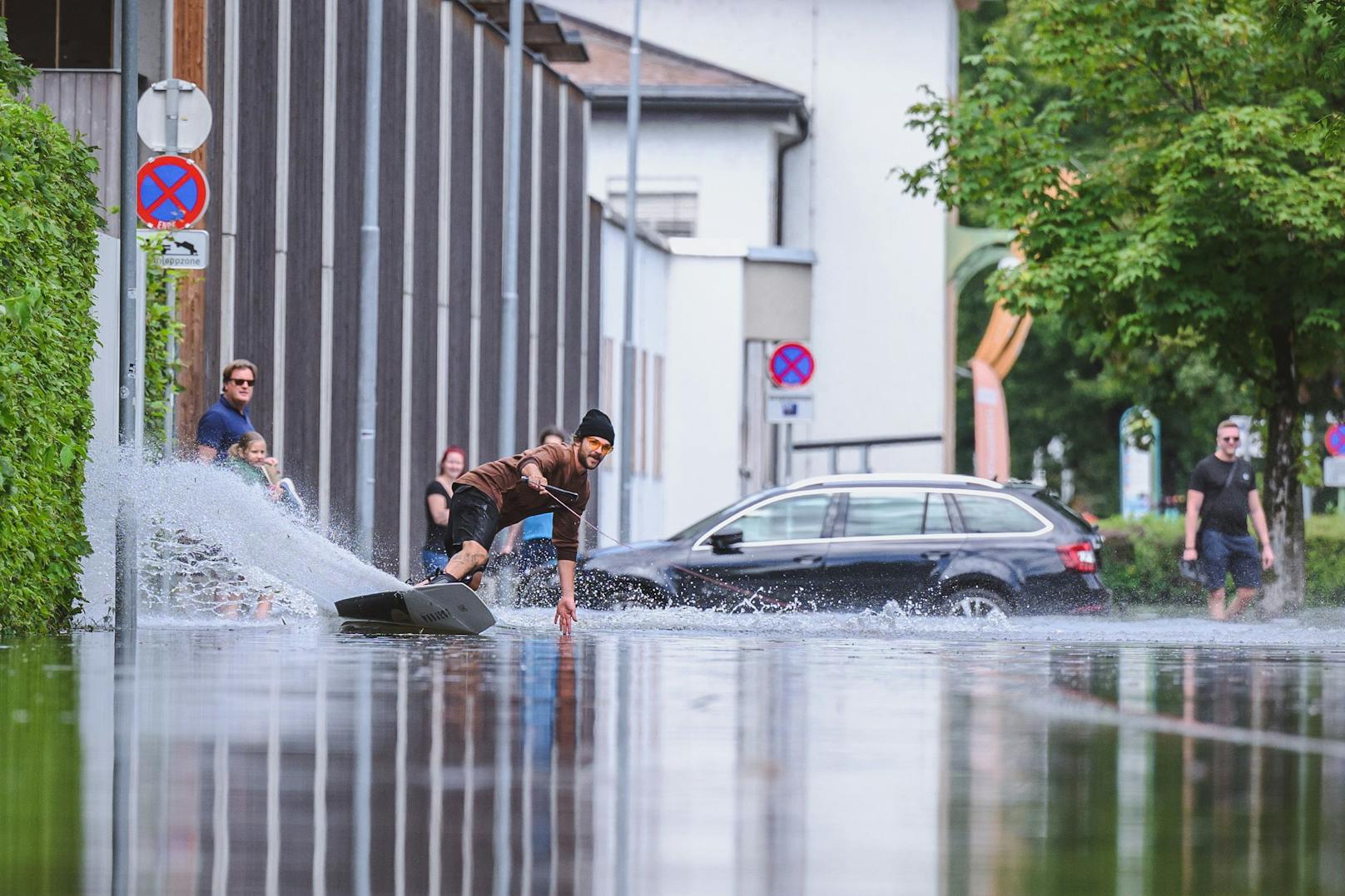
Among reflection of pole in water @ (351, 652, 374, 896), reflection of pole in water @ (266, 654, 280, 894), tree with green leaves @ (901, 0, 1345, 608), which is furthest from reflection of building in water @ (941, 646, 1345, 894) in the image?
tree with green leaves @ (901, 0, 1345, 608)

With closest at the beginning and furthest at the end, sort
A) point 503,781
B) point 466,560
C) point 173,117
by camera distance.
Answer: point 503,781 → point 466,560 → point 173,117

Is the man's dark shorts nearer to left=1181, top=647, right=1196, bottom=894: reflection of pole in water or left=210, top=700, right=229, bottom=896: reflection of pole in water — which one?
left=1181, top=647, right=1196, bottom=894: reflection of pole in water

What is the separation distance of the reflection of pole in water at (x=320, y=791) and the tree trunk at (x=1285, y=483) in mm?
17785

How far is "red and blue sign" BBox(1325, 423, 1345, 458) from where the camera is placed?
40.1m

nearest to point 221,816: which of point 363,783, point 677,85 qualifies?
point 363,783

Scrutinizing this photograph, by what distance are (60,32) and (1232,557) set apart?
36.5 ft

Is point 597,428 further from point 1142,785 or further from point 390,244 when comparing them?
point 390,244

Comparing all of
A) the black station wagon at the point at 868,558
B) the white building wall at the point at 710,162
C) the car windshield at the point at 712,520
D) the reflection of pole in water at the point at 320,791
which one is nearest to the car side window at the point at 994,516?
the black station wagon at the point at 868,558

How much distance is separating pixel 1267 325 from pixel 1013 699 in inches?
689

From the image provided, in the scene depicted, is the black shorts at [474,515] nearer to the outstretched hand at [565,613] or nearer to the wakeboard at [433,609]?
the wakeboard at [433,609]

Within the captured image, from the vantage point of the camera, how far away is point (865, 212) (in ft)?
162

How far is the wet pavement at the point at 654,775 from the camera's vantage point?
6.07 meters

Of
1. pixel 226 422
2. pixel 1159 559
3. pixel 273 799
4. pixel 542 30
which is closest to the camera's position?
pixel 273 799

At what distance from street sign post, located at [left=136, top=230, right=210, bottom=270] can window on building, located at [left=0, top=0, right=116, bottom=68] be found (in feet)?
18.5
